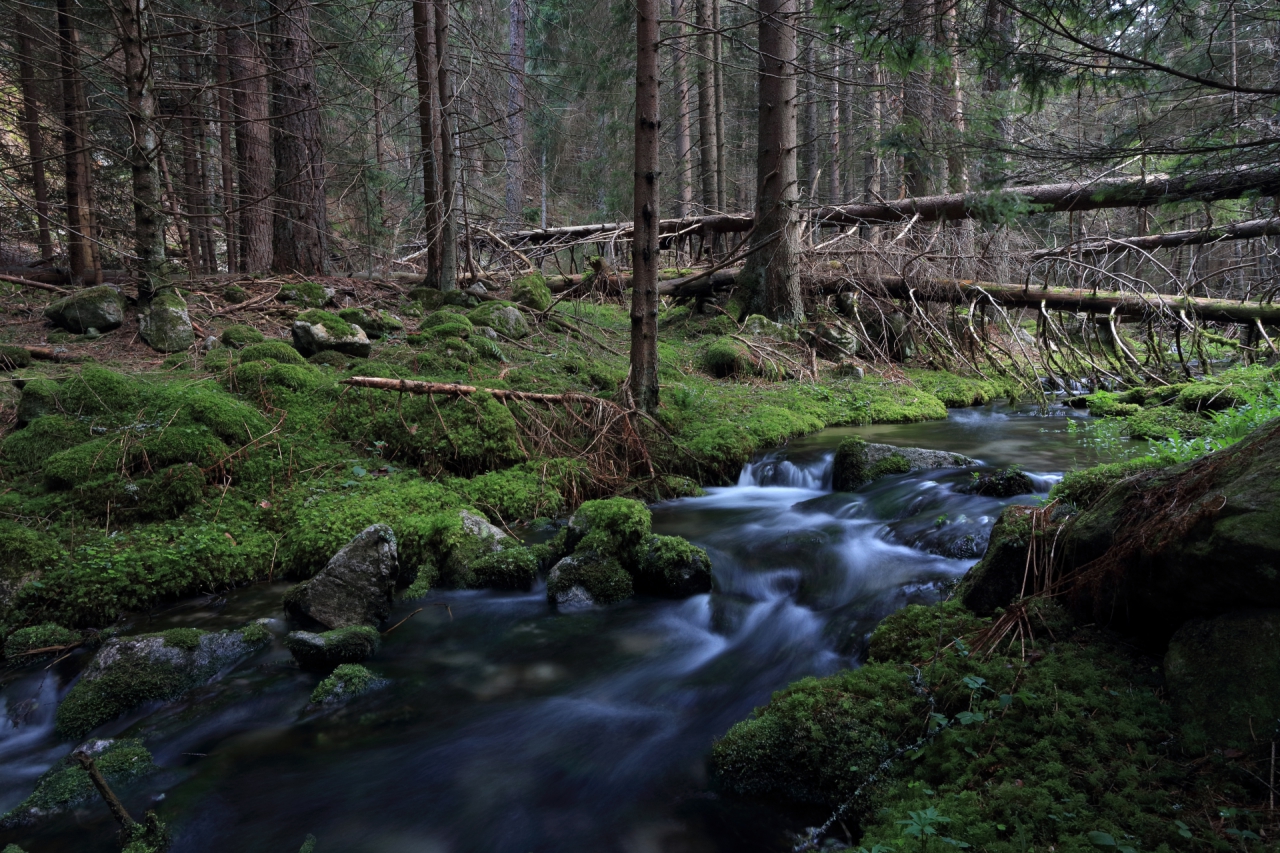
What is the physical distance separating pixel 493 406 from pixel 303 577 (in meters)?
2.31

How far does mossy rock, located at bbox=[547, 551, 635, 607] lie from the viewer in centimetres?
499

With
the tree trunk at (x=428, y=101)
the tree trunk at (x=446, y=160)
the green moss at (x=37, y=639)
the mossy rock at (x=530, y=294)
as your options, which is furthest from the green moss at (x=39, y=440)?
the mossy rock at (x=530, y=294)

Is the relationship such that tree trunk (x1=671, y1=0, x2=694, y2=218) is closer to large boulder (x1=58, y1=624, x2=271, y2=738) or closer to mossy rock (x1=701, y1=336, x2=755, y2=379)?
mossy rock (x1=701, y1=336, x2=755, y2=379)

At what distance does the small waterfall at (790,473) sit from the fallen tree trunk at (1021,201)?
9.82ft

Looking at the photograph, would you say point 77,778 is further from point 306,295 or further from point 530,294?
point 530,294

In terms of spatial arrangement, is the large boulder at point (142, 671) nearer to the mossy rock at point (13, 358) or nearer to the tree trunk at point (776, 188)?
the mossy rock at point (13, 358)

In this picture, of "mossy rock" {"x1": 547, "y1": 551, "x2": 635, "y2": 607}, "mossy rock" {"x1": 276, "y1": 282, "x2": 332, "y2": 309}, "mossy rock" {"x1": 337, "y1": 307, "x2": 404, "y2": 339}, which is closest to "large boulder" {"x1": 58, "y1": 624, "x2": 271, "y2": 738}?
"mossy rock" {"x1": 547, "y1": 551, "x2": 635, "y2": 607}

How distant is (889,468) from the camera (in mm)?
6945

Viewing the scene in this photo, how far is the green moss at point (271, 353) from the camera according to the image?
722 cm

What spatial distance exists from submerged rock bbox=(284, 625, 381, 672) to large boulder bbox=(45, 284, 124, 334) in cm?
625

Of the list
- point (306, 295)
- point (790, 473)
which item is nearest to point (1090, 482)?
point (790, 473)

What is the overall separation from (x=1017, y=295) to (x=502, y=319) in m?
8.34

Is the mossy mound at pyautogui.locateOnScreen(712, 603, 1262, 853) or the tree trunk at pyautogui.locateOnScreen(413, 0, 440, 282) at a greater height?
the tree trunk at pyautogui.locateOnScreen(413, 0, 440, 282)

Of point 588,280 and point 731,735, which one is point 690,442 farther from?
point 588,280
